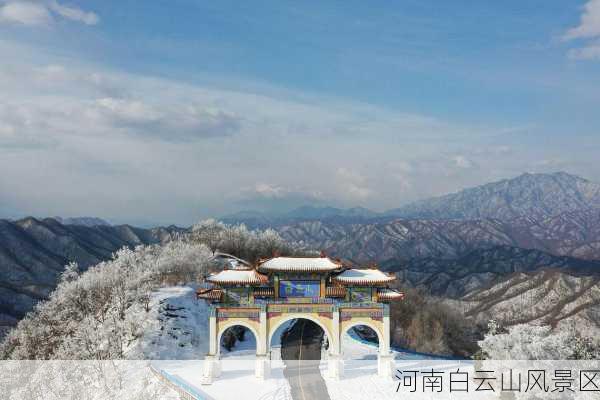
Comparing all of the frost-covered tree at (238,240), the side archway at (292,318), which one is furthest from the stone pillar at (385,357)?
the frost-covered tree at (238,240)

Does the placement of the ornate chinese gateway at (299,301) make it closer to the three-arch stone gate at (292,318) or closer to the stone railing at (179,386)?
the three-arch stone gate at (292,318)

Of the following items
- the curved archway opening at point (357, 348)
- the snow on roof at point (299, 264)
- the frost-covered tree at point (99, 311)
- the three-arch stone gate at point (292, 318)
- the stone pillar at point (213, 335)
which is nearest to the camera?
the stone pillar at point (213, 335)

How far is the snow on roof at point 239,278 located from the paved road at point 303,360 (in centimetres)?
635

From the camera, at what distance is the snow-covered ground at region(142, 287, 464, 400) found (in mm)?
28188

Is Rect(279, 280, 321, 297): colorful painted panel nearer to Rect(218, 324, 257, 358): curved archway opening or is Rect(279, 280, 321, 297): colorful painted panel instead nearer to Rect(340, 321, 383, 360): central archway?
Rect(340, 321, 383, 360): central archway

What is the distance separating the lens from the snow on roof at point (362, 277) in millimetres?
31078

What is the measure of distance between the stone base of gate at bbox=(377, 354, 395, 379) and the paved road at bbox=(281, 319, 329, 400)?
3.65 m

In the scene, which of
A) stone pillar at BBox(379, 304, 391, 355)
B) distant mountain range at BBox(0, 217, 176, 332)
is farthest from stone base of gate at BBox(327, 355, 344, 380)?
distant mountain range at BBox(0, 217, 176, 332)

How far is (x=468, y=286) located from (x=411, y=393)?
14939cm

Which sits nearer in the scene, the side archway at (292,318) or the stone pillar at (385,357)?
the stone pillar at (385,357)

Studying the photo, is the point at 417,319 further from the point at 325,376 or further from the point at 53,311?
the point at 53,311

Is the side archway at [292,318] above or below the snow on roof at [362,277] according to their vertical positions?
below

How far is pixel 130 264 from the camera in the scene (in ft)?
162

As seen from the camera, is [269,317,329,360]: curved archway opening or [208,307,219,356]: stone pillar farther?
[269,317,329,360]: curved archway opening
